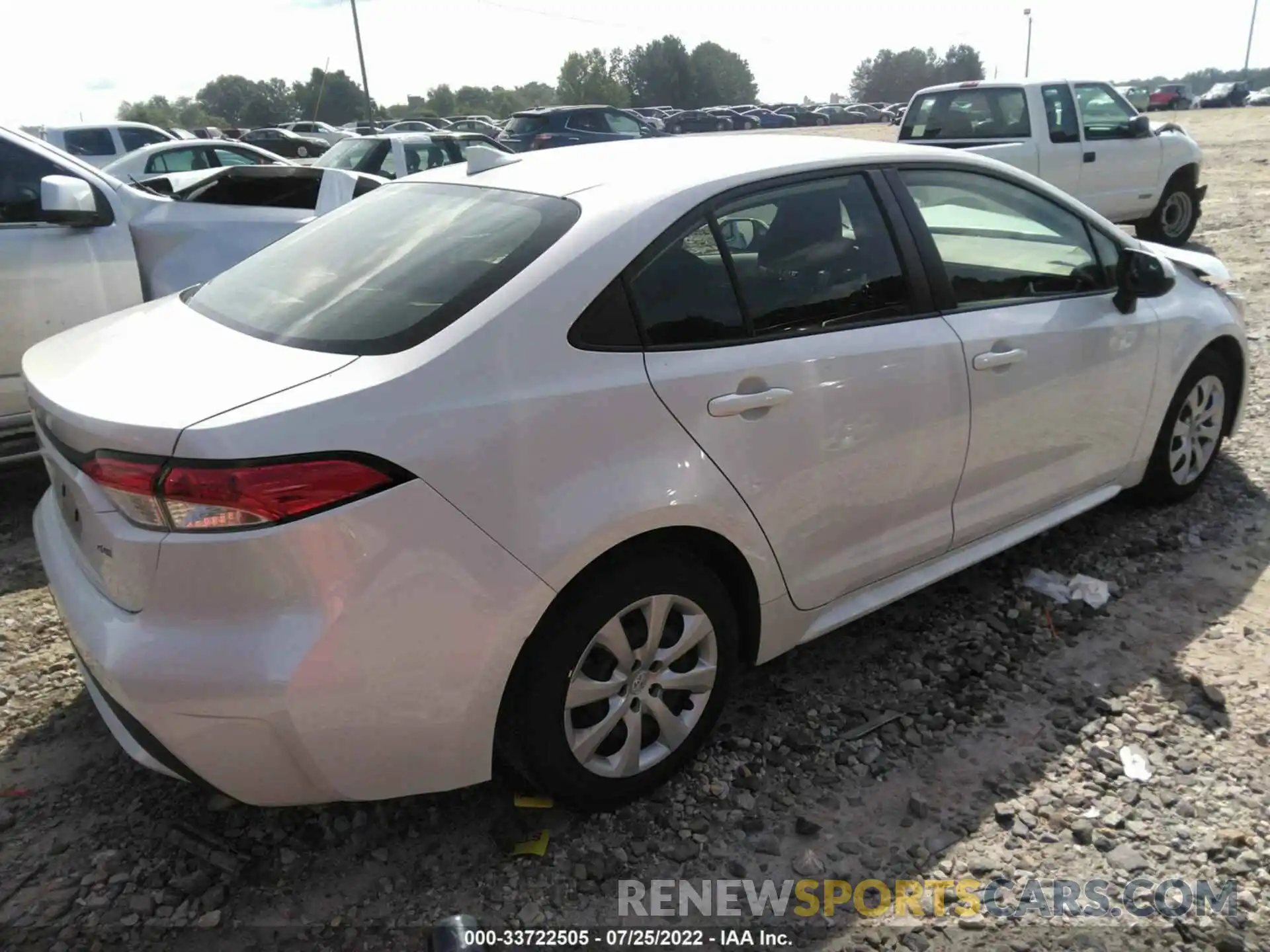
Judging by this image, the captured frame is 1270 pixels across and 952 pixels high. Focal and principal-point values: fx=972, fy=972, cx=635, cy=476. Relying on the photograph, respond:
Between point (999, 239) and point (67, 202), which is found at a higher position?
point (67, 202)

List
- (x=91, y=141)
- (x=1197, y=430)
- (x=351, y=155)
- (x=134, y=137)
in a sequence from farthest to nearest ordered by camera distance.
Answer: (x=134, y=137), (x=91, y=141), (x=351, y=155), (x=1197, y=430)

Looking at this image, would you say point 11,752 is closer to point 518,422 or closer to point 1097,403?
point 518,422

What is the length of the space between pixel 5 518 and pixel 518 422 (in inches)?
139

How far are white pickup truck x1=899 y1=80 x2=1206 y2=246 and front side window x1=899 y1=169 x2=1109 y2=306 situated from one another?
6.08m

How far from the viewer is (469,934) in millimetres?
2182

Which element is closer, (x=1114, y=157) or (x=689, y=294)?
(x=689, y=294)

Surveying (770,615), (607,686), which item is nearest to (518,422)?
(607,686)

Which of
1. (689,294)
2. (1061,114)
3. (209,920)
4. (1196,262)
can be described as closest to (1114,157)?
(1061,114)

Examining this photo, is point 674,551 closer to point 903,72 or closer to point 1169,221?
point 1169,221

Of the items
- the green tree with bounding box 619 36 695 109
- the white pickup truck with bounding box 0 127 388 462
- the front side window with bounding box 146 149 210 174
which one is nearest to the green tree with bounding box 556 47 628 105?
the green tree with bounding box 619 36 695 109

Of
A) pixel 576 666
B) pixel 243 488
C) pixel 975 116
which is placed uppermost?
pixel 975 116

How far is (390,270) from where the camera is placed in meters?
2.55

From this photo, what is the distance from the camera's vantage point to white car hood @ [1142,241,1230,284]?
4359mm

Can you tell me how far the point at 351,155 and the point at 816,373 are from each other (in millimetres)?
10248
